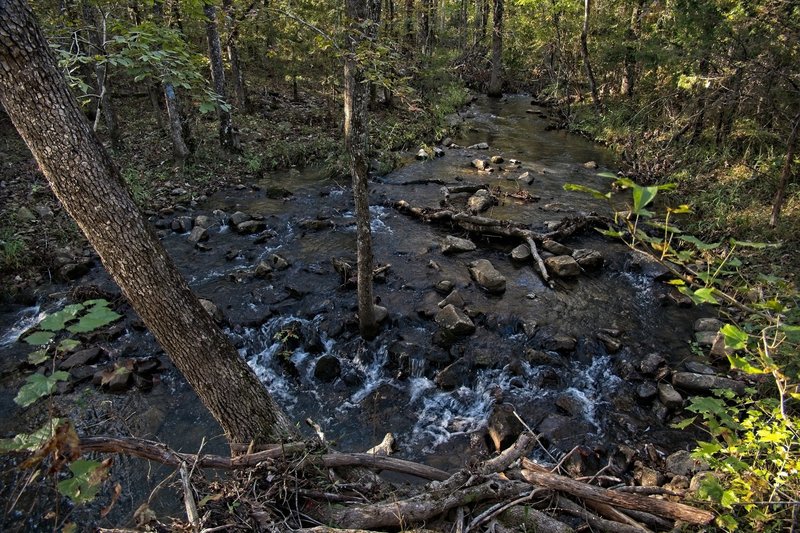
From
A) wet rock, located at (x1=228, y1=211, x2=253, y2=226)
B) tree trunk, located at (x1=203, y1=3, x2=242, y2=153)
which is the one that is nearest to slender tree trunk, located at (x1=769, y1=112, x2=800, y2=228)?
wet rock, located at (x1=228, y1=211, x2=253, y2=226)

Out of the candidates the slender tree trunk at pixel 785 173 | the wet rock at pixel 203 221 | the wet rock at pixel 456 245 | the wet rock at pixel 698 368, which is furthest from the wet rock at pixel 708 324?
the wet rock at pixel 203 221

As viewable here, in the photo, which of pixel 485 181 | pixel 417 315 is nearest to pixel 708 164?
pixel 485 181

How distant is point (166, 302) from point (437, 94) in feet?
62.0

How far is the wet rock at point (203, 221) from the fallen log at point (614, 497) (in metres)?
9.82

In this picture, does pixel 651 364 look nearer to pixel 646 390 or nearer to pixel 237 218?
pixel 646 390

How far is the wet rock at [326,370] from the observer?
7.07m

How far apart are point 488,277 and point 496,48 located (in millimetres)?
19752

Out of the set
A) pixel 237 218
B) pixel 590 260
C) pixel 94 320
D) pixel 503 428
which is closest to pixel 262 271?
pixel 237 218

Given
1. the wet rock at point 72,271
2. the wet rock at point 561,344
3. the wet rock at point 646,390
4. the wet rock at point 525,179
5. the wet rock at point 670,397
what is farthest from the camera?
the wet rock at point 525,179

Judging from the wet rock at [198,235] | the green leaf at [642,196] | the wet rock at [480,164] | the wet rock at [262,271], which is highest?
the green leaf at [642,196]

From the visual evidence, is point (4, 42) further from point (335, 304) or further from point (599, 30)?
point (599, 30)

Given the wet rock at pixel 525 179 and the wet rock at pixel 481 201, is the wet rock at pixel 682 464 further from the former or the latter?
the wet rock at pixel 525 179

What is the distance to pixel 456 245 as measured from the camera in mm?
10008

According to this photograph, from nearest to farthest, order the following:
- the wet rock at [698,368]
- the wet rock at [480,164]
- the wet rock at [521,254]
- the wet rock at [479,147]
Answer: the wet rock at [698,368] → the wet rock at [521,254] → the wet rock at [480,164] → the wet rock at [479,147]
